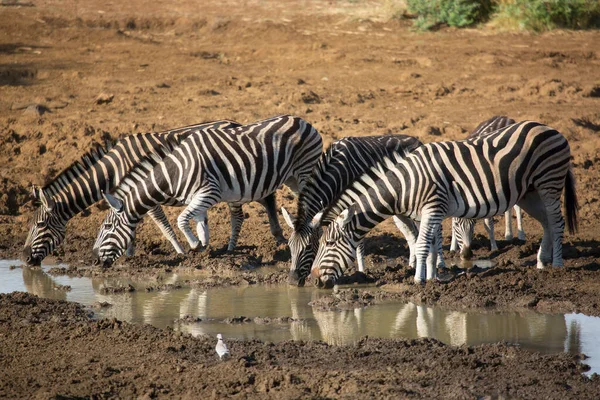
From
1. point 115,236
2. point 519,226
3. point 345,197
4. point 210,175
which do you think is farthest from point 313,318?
point 519,226

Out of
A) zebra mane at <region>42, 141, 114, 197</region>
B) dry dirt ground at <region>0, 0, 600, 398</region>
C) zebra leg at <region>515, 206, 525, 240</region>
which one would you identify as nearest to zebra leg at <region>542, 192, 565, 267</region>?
dry dirt ground at <region>0, 0, 600, 398</region>

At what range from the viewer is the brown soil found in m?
7.18

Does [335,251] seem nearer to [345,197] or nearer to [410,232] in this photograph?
[345,197]

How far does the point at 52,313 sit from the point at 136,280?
2.00m

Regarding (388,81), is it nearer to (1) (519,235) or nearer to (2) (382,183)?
(1) (519,235)

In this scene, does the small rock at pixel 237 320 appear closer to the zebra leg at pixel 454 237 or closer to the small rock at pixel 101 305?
the small rock at pixel 101 305

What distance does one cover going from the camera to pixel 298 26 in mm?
24031

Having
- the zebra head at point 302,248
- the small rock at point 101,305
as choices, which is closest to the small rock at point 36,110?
the small rock at point 101,305

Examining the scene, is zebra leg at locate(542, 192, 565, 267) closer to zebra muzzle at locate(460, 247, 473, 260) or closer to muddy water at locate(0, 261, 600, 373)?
zebra muzzle at locate(460, 247, 473, 260)

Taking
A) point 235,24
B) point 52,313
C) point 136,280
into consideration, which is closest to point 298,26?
point 235,24

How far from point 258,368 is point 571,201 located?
585 centimetres

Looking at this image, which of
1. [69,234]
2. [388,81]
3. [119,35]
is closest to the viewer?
[69,234]

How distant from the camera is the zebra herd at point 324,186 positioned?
1059 cm

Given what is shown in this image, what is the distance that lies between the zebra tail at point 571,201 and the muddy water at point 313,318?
2.57 meters
